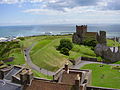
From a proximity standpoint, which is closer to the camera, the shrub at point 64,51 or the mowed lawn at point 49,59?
the mowed lawn at point 49,59

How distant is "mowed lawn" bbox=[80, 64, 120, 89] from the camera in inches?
1460

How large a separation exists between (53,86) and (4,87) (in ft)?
19.1

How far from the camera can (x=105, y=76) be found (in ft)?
143

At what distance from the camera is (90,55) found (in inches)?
2628

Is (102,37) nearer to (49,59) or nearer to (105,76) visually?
(49,59)

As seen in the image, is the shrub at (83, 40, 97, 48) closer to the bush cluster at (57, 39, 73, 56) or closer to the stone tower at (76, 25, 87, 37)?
the stone tower at (76, 25, 87, 37)

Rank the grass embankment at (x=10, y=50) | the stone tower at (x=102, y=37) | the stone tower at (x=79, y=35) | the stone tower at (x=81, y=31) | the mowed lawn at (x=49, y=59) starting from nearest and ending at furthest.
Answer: the mowed lawn at (x=49, y=59)
the grass embankment at (x=10, y=50)
the stone tower at (x=102, y=37)
the stone tower at (x=79, y=35)
the stone tower at (x=81, y=31)

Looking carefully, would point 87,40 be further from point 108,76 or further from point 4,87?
point 4,87

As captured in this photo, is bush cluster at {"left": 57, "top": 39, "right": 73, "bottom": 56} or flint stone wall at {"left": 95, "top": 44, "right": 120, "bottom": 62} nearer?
flint stone wall at {"left": 95, "top": 44, "right": 120, "bottom": 62}

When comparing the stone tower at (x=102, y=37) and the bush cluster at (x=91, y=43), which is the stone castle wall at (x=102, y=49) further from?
the bush cluster at (x=91, y=43)

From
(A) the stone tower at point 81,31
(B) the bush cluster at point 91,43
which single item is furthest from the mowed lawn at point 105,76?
(A) the stone tower at point 81,31

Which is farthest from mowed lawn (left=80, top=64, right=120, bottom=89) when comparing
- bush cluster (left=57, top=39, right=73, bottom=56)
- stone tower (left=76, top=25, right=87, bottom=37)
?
stone tower (left=76, top=25, right=87, bottom=37)

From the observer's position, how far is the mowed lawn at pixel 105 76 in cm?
3709

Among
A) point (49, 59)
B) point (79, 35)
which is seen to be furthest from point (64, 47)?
point (79, 35)
